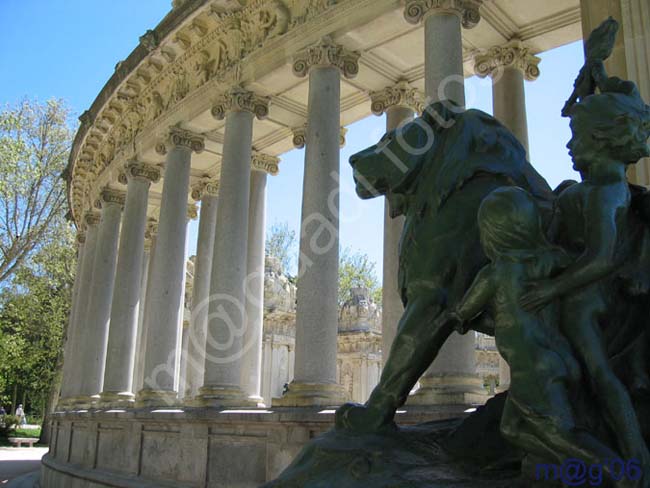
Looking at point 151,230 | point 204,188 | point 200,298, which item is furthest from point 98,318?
point 151,230

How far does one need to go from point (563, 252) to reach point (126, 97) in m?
30.8

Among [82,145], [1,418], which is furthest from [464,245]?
[1,418]

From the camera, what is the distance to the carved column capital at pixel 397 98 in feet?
79.6

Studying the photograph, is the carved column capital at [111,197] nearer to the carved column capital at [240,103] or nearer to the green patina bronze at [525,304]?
the carved column capital at [240,103]

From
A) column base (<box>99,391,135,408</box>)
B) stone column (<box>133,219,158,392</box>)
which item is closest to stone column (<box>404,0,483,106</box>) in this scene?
column base (<box>99,391,135,408</box>)

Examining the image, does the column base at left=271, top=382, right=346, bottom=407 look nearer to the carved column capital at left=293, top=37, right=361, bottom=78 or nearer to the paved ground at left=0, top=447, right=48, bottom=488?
the carved column capital at left=293, top=37, right=361, bottom=78

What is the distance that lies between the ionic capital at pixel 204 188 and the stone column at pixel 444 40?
18.7m

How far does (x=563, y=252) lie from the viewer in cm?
452

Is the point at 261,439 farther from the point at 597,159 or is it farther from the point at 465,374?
the point at 597,159

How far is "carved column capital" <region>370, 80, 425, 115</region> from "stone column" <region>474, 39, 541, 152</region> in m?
2.83

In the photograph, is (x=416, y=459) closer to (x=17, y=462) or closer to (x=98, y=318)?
(x=98, y=318)

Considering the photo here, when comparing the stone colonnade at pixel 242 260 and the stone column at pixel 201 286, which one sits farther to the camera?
the stone column at pixel 201 286

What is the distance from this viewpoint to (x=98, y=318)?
106 ft

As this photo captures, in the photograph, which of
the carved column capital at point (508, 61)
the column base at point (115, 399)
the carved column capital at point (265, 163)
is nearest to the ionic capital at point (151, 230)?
the carved column capital at point (265, 163)
